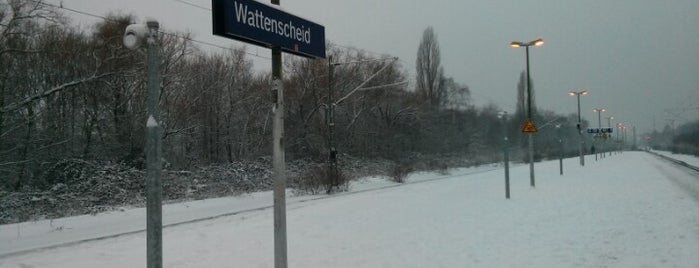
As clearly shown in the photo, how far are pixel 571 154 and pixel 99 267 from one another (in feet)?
298

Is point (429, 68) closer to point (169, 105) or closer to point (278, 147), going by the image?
point (169, 105)

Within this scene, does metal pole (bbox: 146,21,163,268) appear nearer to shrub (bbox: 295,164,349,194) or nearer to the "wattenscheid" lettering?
the "wattenscheid" lettering

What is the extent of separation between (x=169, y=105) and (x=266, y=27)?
20.8 m

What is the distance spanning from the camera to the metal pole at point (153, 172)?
3484mm

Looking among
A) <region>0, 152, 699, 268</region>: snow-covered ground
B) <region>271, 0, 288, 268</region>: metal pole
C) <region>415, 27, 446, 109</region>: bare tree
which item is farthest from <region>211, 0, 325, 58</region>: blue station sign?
<region>415, 27, 446, 109</region>: bare tree

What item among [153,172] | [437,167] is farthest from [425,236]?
[437,167]

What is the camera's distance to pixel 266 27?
15.3 ft

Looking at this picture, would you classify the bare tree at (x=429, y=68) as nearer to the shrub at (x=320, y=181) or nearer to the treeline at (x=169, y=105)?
the treeline at (x=169, y=105)

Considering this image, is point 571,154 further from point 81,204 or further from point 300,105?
point 81,204

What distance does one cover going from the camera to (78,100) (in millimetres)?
20844

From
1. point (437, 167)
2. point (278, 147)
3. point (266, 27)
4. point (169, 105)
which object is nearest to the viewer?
point (266, 27)

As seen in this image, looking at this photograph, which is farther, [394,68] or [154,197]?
[394,68]

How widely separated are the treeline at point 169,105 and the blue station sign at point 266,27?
1242cm

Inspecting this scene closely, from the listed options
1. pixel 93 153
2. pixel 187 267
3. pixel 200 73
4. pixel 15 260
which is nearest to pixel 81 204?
pixel 93 153
